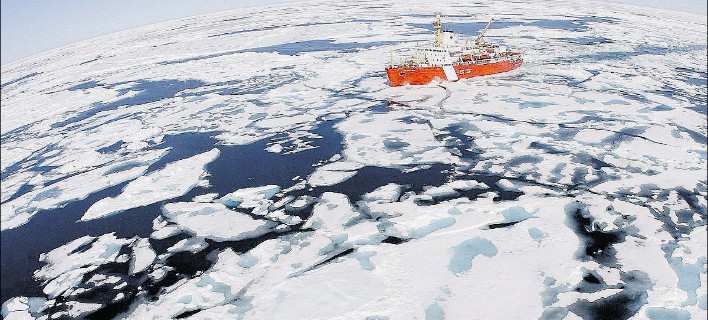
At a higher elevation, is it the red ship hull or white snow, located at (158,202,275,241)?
the red ship hull

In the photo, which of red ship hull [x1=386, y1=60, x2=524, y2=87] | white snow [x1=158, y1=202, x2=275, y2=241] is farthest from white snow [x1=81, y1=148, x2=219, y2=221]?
red ship hull [x1=386, y1=60, x2=524, y2=87]

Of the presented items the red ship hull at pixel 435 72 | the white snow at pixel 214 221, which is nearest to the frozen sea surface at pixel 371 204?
the white snow at pixel 214 221

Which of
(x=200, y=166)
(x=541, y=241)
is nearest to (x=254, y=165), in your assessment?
(x=200, y=166)

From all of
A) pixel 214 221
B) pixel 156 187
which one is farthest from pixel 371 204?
pixel 156 187

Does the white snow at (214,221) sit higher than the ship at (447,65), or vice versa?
the ship at (447,65)

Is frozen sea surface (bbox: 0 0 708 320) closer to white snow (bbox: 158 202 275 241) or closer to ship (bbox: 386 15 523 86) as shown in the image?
white snow (bbox: 158 202 275 241)

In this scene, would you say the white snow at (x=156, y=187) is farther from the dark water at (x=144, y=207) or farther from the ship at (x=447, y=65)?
the ship at (x=447, y=65)
